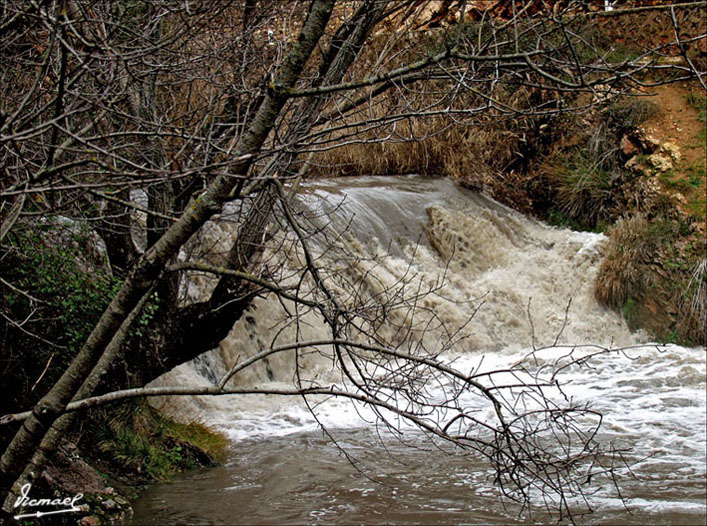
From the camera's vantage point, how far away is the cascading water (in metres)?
4.75

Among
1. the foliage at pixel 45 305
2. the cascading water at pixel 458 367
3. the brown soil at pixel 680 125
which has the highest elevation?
the brown soil at pixel 680 125

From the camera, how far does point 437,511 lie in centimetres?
466

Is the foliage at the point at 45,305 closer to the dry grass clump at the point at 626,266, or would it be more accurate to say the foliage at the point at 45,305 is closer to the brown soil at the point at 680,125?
the dry grass clump at the point at 626,266

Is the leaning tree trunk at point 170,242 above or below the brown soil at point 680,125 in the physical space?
below

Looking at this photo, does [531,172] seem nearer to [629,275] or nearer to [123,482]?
[629,275]

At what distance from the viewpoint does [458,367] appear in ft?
28.3

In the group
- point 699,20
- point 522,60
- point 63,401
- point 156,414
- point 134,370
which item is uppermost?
point 699,20

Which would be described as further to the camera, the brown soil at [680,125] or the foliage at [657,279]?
the brown soil at [680,125]

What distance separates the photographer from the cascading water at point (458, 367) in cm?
475

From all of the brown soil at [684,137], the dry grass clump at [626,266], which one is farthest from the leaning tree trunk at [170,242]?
the brown soil at [684,137]

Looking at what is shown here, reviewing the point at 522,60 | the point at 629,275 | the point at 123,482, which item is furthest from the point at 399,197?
the point at 522,60

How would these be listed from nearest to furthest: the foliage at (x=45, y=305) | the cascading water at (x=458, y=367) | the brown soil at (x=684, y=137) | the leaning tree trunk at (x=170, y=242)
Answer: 1. the leaning tree trunk at (x=170, y=242)
2. the foliage at (x=45, y=305)
3. the cascading water at (x=458, y=367)
4. the brown soil at (x=684, y=137)

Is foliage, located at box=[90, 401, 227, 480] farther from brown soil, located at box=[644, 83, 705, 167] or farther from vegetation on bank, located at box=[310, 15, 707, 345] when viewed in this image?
brown soil, located at box=[644, 83, 705, 167]

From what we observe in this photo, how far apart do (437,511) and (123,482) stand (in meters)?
2.15
